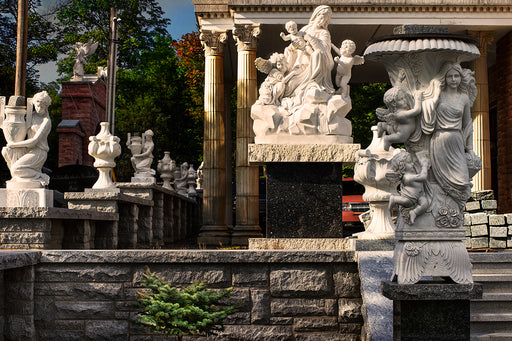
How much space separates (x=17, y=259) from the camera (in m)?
7.45

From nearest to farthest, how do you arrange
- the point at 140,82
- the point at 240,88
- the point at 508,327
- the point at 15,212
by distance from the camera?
1. the point at 508,327
2. the point at 15,212
3. the point at 240,88
4. the point at 140,82

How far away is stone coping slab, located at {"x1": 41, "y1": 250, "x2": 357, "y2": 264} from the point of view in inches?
314

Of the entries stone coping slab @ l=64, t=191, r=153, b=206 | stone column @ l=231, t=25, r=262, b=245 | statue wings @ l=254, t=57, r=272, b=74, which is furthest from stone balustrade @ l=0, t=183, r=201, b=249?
statue wings @ l=254, t=57, r=272, b=74

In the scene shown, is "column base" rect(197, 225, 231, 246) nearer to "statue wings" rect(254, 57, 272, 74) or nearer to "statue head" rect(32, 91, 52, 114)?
"statue head" rect(32, 91, 52, 114)

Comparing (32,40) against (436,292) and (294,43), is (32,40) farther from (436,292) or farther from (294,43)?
(436,292)

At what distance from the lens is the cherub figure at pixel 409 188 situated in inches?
233

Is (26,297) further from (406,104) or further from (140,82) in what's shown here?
(140,82)

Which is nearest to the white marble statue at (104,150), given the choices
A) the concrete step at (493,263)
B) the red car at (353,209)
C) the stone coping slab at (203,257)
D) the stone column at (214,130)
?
the stone coping slab at (203,257)

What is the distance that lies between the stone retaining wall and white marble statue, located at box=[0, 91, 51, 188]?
7.38 ft

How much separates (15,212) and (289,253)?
3.71 meters

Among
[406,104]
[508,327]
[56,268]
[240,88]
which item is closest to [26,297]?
[56,268]

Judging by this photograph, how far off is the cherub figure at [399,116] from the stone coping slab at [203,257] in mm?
2329

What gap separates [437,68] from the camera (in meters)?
6.13

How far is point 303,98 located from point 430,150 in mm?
4020
